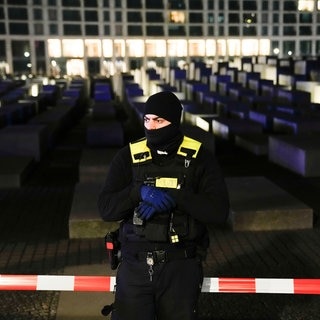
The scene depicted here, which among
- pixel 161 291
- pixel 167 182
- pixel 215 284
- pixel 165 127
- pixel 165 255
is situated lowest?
pixel 215 284

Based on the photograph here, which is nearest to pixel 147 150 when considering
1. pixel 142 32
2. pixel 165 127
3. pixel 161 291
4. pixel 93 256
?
pixel 165 127

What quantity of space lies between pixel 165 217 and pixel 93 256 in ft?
10.9

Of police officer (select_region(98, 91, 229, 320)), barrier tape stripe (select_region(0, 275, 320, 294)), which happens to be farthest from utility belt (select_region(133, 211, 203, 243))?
barrier tape stripe (select_region(0, 275, 320, 294))

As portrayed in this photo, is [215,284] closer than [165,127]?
No

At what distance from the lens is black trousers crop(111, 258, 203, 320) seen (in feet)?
9.49

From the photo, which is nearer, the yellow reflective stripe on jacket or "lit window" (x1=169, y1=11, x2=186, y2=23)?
the yellow reflective stripe on jacket

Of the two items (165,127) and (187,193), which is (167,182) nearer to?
(187,193)

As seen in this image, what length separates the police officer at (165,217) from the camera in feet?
9.36

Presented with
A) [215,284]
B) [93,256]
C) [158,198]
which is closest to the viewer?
[158,198]

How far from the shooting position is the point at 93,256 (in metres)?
6.00

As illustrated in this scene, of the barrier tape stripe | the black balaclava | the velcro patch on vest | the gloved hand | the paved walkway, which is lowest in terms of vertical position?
the paved walkway

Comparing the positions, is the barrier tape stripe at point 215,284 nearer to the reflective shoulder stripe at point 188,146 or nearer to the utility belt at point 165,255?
the utility belt at point 165,255

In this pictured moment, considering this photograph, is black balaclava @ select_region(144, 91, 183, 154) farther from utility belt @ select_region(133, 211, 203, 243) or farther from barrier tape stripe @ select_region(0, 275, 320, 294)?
barrier tape stripe @ select_region(0, 275, 320, 294)

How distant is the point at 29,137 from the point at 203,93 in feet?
49.9
